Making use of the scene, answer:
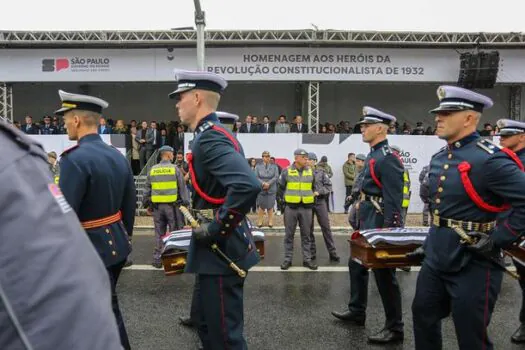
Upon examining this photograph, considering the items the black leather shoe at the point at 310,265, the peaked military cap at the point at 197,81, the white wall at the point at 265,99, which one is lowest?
the black leather shoe at the point at 310,265

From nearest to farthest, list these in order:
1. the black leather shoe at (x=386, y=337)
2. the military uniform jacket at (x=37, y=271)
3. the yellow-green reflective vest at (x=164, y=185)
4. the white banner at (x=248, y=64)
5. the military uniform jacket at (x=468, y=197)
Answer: the military uniform jacket at (x=37, y=271)
the military uniform jacket at (x=468, y=197)
the black leather shoe at (x=386, y=337)
the yellow-green reflective vest at (x=164, y=185)
the white banner at (x=248, y=64)

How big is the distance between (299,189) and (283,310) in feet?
10.4

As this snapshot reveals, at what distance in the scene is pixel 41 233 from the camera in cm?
88

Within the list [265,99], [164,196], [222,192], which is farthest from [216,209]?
[265,99]

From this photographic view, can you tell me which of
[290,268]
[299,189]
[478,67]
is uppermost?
[478,67]

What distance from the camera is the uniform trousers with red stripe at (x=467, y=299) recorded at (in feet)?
9.89

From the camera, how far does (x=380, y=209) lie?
498 cm

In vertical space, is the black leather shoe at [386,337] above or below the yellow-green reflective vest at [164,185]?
below

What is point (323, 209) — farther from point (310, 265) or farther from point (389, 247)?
point (389, 247)

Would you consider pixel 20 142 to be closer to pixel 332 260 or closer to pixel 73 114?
pixel 73 114

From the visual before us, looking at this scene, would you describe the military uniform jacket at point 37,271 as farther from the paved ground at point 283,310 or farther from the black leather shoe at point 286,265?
the black leather shoe at point 286,265

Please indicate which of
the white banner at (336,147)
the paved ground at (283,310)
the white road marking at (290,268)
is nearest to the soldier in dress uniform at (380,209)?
the paved ground at (283,310)

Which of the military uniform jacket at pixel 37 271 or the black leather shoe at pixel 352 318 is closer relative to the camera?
the military uniform jacket at pixel 37 271

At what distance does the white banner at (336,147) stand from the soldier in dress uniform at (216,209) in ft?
35.2
